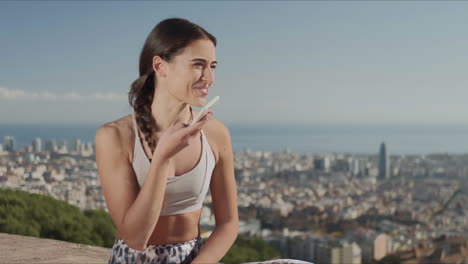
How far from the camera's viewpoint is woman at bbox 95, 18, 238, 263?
1293 mm

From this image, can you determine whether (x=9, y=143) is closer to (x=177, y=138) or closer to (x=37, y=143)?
(x=37, y=143)

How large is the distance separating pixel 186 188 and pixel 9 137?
1083 cm

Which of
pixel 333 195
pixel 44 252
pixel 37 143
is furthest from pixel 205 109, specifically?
pixel 333 195

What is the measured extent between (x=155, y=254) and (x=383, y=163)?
2388 cm

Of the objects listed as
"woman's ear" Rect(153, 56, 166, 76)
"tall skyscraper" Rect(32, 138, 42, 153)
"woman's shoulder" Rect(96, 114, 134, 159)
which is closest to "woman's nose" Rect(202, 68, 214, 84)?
"woman's ear" Rect(153, 56, 166, 76)

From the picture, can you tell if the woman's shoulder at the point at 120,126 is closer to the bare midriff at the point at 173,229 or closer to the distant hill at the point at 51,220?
the bare midriff at the point at 173,229

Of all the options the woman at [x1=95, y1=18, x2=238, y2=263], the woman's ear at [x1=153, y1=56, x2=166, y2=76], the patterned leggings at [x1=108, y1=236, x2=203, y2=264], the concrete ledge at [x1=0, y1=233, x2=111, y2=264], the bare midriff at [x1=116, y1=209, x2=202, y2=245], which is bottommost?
the concrete ledge at [x1=0, y1=233, x2=111, y2=264]

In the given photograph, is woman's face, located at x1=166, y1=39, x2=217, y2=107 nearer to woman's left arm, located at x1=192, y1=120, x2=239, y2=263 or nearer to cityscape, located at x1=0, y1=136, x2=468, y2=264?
woman's left arm, located at x1=192, y1=120, x2=239, y2=263

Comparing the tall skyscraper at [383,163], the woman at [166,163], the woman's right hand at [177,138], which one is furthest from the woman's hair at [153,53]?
the tall skyscraper at [383,163]

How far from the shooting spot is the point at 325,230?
Answer: 17.1 meters

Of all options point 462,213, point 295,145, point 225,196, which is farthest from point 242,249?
point 295,145

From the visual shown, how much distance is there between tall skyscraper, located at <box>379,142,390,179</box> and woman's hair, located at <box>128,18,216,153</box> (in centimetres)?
2275

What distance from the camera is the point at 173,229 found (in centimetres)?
137

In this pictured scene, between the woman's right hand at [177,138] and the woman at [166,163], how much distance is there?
3cm
